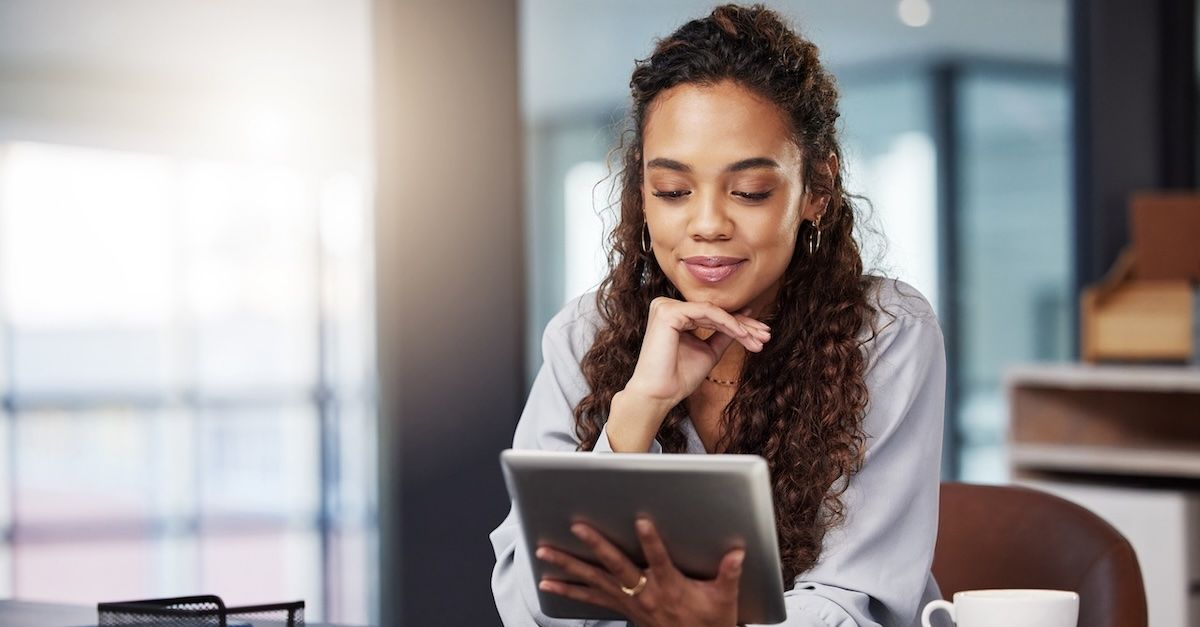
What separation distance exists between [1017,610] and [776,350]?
0.53m

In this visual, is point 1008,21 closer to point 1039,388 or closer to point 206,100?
point 1039,388

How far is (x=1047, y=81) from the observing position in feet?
18.0

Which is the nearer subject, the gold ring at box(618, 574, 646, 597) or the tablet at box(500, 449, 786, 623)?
the tablet at box(500, 449, 786, 623)

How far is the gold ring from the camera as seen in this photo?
1056 mm

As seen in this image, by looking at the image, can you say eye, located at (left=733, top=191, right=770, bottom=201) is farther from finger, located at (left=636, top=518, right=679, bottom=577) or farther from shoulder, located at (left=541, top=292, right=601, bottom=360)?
finger, located at (left=636, top=518, right=679, bottom=577)

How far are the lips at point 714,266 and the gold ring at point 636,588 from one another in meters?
0.42

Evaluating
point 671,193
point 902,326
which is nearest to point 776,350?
point 902,326

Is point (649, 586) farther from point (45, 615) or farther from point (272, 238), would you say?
point (272, 238)

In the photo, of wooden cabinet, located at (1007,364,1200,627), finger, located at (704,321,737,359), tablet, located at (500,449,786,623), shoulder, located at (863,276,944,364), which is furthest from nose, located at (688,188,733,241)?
wooden cabinet, located at (1007,364,1200,627)

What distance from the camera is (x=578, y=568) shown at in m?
1.06

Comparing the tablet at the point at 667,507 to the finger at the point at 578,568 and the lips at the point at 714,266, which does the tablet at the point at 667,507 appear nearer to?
the finger at the point at 578,568

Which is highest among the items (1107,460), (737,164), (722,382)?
(737,164)

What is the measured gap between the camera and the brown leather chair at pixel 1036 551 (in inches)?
56.7

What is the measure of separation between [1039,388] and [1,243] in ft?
17.4
